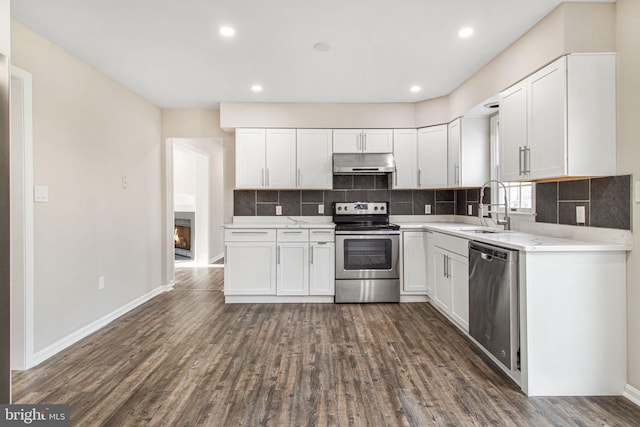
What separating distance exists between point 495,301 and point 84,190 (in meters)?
3.52

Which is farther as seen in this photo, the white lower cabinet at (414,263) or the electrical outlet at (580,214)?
the white lower cabinet at (414,263)

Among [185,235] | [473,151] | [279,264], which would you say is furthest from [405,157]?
[185,235]

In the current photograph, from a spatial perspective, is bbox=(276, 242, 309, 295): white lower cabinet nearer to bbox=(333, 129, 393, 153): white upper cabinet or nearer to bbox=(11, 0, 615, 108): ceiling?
bbox=(333, 129, 393, 153): white upper cabinet

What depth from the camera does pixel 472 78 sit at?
11.1 ft

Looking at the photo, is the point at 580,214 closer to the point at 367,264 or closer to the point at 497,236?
the point at 497,236

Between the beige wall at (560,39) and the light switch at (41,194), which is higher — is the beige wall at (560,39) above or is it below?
above

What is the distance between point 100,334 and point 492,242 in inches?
135

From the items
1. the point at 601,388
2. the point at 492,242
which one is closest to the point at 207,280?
the point at 492,242

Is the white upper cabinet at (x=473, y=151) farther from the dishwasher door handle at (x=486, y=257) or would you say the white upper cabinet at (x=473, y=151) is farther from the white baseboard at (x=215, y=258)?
the white baseboard at (x=215, y=258)

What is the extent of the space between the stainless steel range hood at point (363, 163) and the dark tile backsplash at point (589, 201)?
1710mm

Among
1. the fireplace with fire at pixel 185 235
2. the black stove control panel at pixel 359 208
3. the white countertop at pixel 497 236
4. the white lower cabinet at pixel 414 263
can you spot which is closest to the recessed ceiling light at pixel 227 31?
the white countertop at pixel 497 236

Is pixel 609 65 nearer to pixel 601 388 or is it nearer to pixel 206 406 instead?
pixel 601 388

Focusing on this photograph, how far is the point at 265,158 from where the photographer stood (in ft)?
13.9

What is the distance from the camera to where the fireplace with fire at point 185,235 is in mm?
6656
